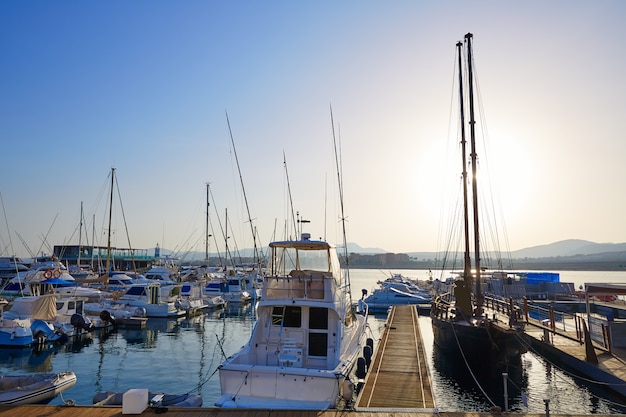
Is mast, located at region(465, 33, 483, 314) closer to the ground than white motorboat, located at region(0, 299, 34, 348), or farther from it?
farther from it

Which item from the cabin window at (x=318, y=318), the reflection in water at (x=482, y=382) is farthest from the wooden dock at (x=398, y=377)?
the cabin window at (x=318, y=318)

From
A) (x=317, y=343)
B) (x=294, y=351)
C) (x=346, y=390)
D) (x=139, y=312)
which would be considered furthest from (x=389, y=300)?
(x=346, y=390)

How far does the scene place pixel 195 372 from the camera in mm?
21297

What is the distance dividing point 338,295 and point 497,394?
8357mm

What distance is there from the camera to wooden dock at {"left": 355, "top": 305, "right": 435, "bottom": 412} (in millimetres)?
11148

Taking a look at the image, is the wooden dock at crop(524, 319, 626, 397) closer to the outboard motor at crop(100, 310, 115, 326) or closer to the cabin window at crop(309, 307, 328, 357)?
the cabin window at crop(309, 307, 328, 357)

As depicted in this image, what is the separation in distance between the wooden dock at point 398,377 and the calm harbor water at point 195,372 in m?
1.70

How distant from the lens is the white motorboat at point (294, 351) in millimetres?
11422

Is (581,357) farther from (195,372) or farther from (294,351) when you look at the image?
(195,372)

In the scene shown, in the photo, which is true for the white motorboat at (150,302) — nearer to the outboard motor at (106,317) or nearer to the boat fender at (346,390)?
the outboard motor at (106,317)

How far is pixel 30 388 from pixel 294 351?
9113 mm

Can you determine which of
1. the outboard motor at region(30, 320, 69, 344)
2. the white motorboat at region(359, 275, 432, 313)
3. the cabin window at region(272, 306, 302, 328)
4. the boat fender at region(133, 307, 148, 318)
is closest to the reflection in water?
the cabin window at region(272, 306, 302, 328)

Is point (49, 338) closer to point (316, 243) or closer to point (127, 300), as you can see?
point (127, 300)

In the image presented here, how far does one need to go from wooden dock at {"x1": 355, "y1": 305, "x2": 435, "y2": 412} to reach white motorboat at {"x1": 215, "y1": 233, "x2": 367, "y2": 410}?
91 centimetres
